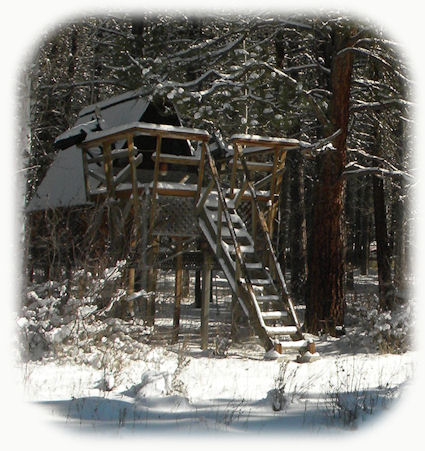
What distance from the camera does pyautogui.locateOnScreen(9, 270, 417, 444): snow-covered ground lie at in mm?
5551

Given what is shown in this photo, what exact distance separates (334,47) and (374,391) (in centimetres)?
862

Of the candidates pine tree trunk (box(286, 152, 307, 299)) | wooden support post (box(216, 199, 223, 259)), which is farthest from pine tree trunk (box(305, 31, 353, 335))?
pine tree trunk (box(286, 152, 307, 299))

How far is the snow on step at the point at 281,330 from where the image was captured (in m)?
10.2

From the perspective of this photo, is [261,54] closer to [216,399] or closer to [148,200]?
[148,200]

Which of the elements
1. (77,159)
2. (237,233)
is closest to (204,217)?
(237,233)

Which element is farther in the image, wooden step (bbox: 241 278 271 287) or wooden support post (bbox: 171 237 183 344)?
wooden support post (bbox: 171 237 183 344)

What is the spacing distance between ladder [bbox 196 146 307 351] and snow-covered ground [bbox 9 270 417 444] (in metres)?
0.51

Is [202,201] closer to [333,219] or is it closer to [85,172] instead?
[333,219]

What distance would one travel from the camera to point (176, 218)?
40.4 feet

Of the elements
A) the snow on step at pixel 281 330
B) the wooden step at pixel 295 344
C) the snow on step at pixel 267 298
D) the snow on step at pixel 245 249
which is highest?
the snow on step at pixel 245 249

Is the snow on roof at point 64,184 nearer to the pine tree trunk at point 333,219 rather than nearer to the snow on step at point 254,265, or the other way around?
the snow on step at point 254,265

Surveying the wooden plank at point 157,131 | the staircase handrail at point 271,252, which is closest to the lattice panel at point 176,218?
the staircase handrail at point 271,252

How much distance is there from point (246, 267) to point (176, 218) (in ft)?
6.57

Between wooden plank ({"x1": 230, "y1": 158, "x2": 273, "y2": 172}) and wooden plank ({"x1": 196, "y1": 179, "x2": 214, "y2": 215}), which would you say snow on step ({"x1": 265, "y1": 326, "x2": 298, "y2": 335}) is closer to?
wooden plank ({"x1": 196, "y1": 179, "x2": 214, "y2": 215})
